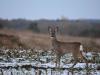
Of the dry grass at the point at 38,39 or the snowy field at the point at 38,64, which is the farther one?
the dry grass at the point at 38,39

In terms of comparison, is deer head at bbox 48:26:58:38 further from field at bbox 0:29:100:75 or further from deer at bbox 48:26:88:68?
field at bbox 0:29:100:75

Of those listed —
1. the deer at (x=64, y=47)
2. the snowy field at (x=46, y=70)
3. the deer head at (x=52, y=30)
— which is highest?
the deer head at (x=52, y=30)

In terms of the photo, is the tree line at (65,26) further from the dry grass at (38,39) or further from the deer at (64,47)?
the deer at (64,47)

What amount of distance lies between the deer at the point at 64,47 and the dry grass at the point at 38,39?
14cm

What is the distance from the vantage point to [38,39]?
508 cm

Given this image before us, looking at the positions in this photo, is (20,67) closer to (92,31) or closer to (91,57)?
(91,57)

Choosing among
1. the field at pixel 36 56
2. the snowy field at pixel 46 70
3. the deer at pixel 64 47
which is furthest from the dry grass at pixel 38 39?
the snowy field at pixel 46 70

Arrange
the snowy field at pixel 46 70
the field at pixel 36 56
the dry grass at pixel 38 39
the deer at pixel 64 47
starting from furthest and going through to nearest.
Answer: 1. the dry grass at pixel 38 39
2. the deer at pixel 64 47
3. the field at pixel 36 56
4. the snowy field at pixel 46 70

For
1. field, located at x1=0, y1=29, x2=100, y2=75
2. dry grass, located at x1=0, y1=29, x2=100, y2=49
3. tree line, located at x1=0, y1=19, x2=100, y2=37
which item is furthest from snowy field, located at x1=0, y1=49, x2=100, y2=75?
tree line, located at x1=0, y1=19, x2=100, y2=37

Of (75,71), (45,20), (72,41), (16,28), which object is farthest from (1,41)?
(75,71)

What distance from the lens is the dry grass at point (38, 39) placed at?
5031 millimetres

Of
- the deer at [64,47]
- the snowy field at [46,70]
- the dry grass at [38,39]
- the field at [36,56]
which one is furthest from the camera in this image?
the dry grass at [38,39]

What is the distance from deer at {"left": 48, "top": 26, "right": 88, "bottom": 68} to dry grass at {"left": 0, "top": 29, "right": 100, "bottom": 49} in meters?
0.14

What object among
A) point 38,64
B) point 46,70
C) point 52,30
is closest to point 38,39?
point 52,30
